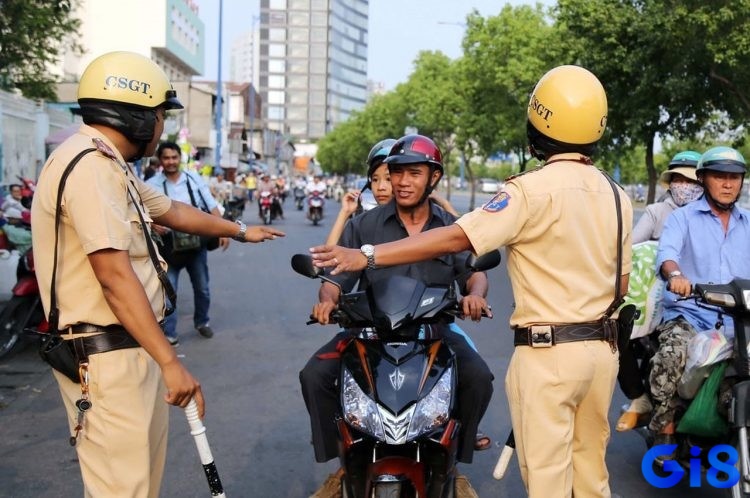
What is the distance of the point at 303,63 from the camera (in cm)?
16700

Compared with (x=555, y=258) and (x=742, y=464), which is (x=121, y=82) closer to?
(x=555, y=258)

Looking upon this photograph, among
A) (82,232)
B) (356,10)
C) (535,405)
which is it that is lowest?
(535,405)

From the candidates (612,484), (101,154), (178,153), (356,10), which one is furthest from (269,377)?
(356,10)

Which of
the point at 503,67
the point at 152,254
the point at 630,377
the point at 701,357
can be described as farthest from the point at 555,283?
the point at 503,67

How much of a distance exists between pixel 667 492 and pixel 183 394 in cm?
303

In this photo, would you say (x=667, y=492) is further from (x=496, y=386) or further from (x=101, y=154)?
(x=101, y=154)

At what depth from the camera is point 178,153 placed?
317 inches

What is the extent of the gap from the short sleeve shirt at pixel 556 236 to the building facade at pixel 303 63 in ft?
535

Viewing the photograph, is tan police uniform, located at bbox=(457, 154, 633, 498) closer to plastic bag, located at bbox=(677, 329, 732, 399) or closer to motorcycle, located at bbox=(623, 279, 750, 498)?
motorcycle, located at bbox=(623, 279, 750, 498)

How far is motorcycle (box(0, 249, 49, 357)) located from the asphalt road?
8.3 inches

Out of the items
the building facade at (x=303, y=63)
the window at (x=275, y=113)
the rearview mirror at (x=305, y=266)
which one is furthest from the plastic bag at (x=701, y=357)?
the window at (x=275, y=113)

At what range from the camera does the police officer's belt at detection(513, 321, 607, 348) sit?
295 cm

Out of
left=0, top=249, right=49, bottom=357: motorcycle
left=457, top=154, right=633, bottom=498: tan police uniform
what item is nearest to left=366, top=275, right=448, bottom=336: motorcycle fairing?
left=457, top=154, right=633, bottom=498: tan police uniform

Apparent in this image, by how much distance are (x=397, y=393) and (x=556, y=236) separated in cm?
80
